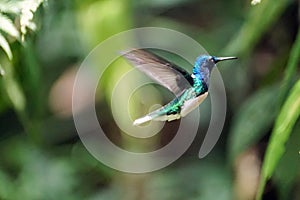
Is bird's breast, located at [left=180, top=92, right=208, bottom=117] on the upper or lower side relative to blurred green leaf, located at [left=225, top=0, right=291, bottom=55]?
upper

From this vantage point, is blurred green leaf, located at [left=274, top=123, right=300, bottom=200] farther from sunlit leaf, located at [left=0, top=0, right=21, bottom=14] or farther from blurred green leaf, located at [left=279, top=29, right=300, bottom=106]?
sunlit leaf, located at [left=0, top=0, right=21, bottom=14]

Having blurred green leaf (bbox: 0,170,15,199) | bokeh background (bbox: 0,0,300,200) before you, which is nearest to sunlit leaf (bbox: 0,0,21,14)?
bokeh background (bbox: 0,0,300,200)

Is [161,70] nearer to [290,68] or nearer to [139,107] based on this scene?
[290,68]

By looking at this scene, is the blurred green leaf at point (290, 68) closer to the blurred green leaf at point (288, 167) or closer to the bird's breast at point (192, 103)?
the blurred green leaf at point (288, 167)

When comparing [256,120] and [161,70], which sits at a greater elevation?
[161,70]

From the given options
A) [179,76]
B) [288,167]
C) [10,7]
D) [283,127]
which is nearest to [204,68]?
[179,76]

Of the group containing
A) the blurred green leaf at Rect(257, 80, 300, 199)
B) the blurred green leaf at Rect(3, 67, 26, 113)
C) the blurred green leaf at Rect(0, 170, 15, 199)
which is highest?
the blurred green leaf at Rect(257, 80, 300, 199)

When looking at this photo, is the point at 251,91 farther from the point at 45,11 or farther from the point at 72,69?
the point at 45,11

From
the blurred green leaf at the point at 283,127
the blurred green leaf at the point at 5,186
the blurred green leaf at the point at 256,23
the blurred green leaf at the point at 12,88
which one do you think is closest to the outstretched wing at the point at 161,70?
the blurred green leaf at the point at 283,127
